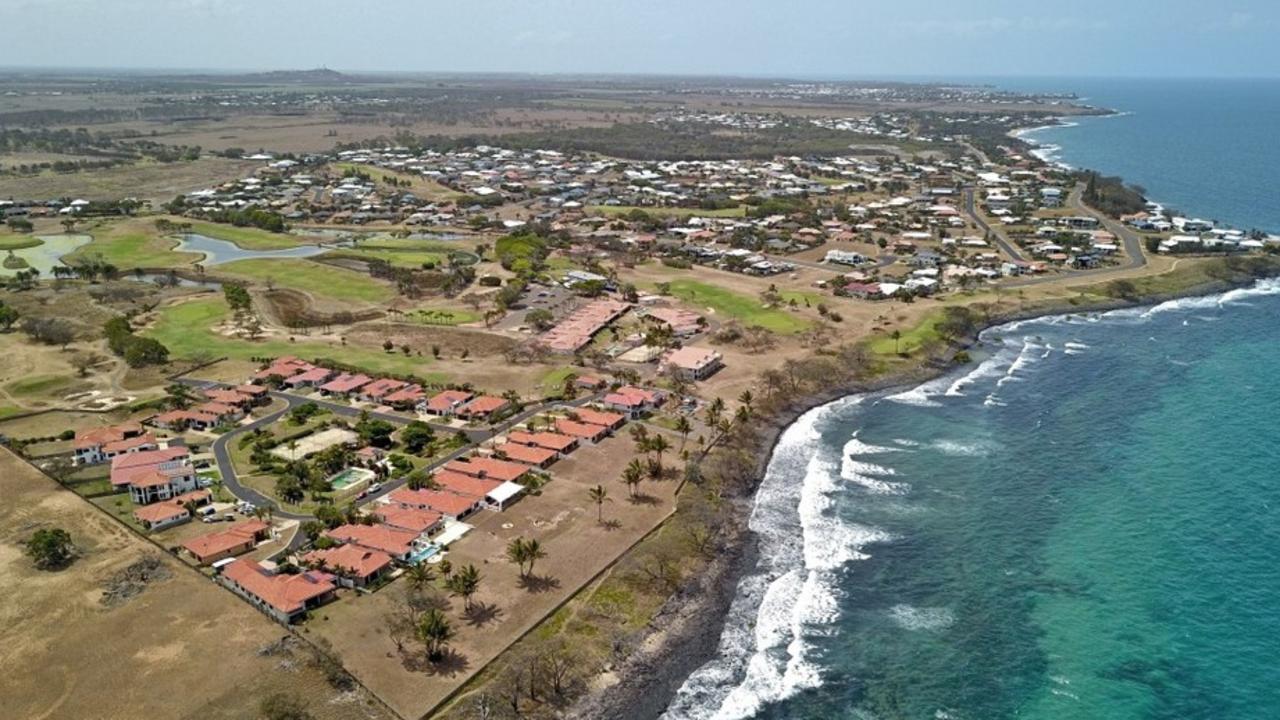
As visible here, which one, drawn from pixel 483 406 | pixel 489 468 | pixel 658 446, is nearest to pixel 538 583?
pixel 489 468

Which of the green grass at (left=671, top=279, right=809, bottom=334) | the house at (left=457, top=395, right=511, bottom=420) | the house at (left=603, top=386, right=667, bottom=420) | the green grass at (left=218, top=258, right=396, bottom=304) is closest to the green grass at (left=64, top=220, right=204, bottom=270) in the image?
the green grass at (left=218, top=258, right=396, bottom=304)

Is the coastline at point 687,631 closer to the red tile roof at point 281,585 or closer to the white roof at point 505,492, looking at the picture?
the white roof at point 505,492

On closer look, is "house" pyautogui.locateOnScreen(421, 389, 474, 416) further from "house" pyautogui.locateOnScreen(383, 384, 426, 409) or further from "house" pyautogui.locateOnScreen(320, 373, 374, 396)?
"house" pyautogui.locateOnScreen(320, 373, 374, 396)

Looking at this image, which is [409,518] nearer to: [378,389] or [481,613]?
[481,613]

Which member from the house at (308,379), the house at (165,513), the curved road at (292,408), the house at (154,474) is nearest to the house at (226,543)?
the curved road at (292,408)

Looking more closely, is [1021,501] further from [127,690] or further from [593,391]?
[127,690]

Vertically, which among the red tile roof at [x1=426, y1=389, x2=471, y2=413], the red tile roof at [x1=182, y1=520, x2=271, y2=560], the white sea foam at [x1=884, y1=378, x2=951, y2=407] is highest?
the red tile roof at [x1=426, y1=389, x2=471, y2=413]

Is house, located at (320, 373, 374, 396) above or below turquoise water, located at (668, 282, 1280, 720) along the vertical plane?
above
